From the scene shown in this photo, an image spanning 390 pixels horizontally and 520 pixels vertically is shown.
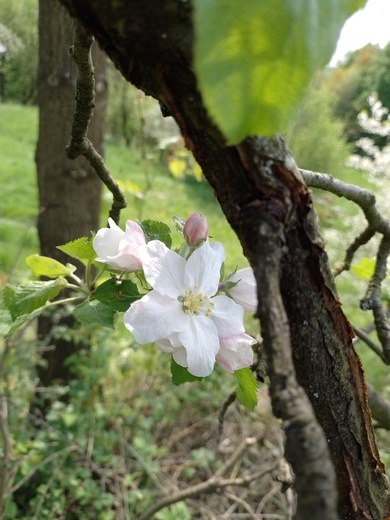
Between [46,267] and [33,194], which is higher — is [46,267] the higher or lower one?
the higher one

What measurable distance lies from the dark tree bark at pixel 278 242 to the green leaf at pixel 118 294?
215 mm

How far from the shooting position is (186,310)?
0.56 metres

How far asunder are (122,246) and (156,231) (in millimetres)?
78

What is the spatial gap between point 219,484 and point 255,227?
130 centimetres

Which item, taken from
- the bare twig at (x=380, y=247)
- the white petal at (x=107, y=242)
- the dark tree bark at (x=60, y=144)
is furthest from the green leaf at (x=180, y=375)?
the dark tree bark at (x=60, y=144)

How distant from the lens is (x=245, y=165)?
36 centimetres

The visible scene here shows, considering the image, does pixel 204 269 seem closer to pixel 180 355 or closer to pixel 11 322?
pixel 180 355

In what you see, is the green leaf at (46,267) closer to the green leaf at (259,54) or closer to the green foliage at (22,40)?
the green leaf at (259,54)

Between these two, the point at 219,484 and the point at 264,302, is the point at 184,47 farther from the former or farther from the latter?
the point at 219,484

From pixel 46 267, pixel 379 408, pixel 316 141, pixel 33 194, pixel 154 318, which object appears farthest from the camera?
pixel 316 141

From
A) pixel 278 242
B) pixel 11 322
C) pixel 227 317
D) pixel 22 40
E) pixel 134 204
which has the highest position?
pixel 22 40

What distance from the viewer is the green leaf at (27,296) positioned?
2.04 ft

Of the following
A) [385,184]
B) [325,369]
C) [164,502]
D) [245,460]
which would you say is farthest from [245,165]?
[385,184]

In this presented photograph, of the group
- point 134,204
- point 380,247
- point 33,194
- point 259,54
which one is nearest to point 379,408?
point 380,247
